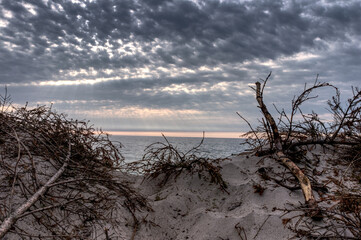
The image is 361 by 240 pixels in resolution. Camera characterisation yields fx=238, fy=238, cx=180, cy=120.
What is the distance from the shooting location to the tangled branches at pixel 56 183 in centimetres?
232

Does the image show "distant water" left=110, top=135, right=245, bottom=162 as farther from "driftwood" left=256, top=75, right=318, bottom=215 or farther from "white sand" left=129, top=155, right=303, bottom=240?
"driftwood" left=256, top=75, right=318, bottom=215

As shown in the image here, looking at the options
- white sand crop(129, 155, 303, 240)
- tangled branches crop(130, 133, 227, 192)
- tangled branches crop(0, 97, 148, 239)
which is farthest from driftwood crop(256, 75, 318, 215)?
tangled branches crop(0, 97, 148, 239)

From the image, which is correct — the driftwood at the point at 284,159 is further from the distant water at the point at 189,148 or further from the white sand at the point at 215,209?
the distant water at the point at 189,148

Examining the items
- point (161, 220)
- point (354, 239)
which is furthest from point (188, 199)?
point (354, 239)

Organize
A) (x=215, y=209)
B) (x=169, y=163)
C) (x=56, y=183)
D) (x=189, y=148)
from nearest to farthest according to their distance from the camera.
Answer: (x=56, y=183)
(x=215, y=209)
(x=169, y=163)
(x=189, y=148)

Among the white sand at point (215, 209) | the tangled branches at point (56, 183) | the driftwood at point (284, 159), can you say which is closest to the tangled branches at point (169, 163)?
the white sand at point (215, 209)

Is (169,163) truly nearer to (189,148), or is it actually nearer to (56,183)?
(56,183)

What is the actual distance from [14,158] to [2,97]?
1029 millimetres

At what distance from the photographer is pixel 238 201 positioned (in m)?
3.28

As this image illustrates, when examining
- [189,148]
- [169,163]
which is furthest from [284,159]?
[189,148]

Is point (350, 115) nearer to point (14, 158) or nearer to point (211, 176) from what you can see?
point (211, 176)

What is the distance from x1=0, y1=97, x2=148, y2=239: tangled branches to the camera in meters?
2.32

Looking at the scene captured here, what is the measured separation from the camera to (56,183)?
2365 millimetres

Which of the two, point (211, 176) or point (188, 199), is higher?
point (211, 176)
